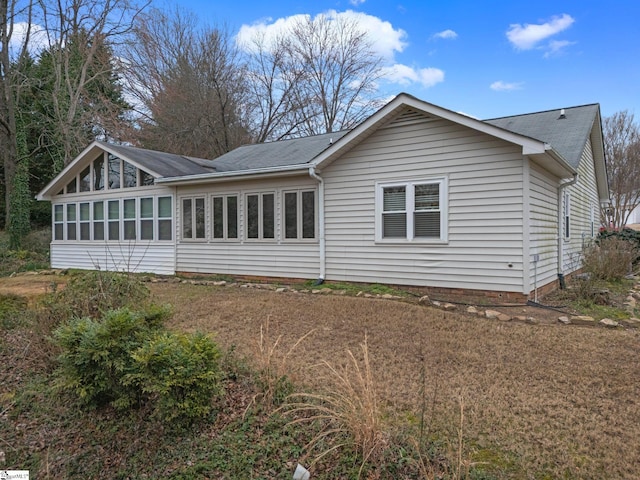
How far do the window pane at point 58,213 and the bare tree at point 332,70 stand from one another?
13.7m

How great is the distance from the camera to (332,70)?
23.5m

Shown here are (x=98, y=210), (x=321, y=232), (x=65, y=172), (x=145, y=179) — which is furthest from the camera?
(x=65, y=172)

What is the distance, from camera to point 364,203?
8.48 meters

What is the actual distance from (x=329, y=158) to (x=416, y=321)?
4.13 m

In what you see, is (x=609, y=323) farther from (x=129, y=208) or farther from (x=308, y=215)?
(x=129, y=208)

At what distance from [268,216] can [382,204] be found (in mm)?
2983

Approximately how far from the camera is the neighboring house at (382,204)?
7203mm

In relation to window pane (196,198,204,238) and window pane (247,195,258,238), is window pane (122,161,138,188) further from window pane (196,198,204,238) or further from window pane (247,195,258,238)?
window pane (247,195,258,238)

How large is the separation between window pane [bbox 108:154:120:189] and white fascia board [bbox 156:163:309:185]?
85.8 inches

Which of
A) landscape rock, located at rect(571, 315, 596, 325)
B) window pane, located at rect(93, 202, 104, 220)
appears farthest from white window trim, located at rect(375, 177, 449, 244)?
window pane, located at rect(93, 202, 104, 220)

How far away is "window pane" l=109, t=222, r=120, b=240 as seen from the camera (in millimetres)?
12237

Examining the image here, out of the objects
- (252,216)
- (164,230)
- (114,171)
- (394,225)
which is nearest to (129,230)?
(164,230)

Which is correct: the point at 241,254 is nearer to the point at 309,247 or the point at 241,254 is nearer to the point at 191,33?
the point at 309,247

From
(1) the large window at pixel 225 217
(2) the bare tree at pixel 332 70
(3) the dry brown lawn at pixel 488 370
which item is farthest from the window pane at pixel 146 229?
(2) the bare tree at pixel 332 70
